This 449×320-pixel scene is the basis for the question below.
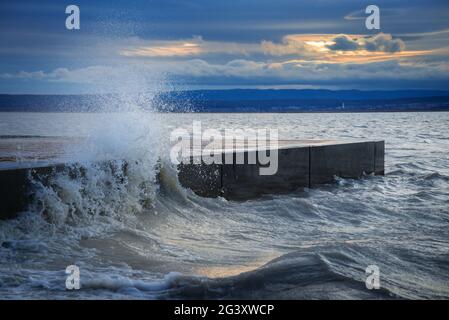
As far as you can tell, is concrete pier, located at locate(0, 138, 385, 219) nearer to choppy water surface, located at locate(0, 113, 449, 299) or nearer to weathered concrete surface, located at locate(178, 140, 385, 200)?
weathered concrete surface, located at locate(178, 140, 385, 200)

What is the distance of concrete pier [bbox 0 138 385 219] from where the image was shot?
5.68 metres

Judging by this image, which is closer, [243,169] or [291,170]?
[243,169]

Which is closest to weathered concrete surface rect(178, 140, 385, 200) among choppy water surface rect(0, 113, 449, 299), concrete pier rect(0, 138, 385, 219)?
concrete pier rect(0, 138, 385, 219)

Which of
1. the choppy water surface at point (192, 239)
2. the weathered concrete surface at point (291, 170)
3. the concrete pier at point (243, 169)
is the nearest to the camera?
the choppy water surface at point (192, 239)

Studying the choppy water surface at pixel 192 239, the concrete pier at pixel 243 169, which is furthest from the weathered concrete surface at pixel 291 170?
the choppy water surface at pixel 192 239

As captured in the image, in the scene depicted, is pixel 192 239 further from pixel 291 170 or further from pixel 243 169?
pixel 291 170

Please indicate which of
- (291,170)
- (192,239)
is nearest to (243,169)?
(291,170)

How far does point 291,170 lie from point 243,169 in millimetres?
1505

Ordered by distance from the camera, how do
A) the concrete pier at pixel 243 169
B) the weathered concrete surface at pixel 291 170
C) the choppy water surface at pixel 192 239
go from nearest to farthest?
the choppy water surface at pixel 192 239, the concrete pier at pixel 243 169, the weathered concrete surface at pixel 291 170

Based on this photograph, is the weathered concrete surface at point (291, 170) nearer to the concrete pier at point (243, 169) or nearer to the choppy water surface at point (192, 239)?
the concrete pier at point (243, 169)

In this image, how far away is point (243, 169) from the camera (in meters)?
9.12

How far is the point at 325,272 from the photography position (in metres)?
4.88

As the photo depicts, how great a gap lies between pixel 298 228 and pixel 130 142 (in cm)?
240

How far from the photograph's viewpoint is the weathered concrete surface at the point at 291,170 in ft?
28.1
